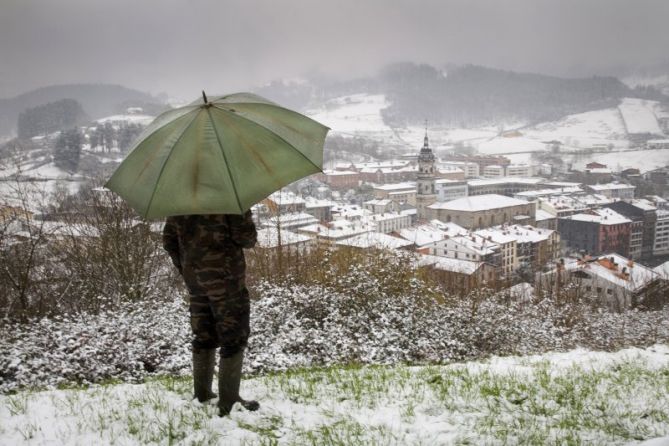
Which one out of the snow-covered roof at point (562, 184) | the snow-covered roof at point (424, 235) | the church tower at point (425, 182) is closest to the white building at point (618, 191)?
the snow-covered roof at point (562, 184)

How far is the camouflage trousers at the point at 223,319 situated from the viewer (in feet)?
9.58

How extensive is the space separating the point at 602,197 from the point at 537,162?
2282 inches

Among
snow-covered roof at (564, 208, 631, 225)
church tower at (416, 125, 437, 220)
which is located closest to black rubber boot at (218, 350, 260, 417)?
snow-covered roof at (564, 208, 631, 225)

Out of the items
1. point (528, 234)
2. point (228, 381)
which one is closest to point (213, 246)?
point (228, 381)

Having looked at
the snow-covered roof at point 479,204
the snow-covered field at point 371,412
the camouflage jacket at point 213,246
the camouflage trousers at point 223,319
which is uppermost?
the camouflage jacket at point 213,246

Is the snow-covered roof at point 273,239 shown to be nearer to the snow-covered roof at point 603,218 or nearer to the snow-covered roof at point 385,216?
the snow-covered roof at point 385,216

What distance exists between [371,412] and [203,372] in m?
1.17

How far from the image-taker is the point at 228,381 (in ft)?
10.1

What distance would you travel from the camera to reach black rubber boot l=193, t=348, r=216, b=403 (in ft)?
10.4

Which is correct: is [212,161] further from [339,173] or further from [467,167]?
[467,167]

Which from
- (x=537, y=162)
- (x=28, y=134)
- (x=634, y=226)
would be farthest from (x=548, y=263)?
(x=28, y=134)

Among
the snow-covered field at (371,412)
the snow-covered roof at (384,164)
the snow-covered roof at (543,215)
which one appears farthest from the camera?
the snow-covered roof at (384,164)

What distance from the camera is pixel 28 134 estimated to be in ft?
388

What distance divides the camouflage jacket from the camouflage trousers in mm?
66
